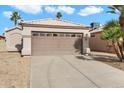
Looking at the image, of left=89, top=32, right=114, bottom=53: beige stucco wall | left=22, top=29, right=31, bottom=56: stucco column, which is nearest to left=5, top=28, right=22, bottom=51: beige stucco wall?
left=22, top=29, right=31, bottom=56: stucco column

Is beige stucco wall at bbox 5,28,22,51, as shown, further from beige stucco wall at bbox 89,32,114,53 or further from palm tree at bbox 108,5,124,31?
palm tree at bbox 108,5,124,31

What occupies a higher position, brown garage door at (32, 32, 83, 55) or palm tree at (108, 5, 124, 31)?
palm tree at (108, 5, 124, 31)

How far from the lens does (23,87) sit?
7.69 meters

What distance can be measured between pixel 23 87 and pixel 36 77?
1.84 metres

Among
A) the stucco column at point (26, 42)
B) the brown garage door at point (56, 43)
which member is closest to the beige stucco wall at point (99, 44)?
the brown garage door at point (56, 43)

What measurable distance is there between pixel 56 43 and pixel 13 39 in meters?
9.13

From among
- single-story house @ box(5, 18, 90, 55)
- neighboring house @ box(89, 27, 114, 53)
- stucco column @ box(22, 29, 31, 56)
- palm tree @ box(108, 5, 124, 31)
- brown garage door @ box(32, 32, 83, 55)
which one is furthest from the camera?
neighboring house @ box(89, 27, 114, 53)

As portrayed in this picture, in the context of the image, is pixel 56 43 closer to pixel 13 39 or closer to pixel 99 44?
pixel 99 44

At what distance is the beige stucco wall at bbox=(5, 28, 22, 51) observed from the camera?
26.3 meters

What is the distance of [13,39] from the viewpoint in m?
26.7

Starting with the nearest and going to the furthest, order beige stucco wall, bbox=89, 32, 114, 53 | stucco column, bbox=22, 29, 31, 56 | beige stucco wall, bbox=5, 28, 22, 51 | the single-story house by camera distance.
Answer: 1. stucco column, bbox=22, 29, 31, 56
2. the single-story house
3. beige stucco wall, bbox=89, 32, 114, 53
4. beige stucco wall, bbox=5, 28, 22, 51

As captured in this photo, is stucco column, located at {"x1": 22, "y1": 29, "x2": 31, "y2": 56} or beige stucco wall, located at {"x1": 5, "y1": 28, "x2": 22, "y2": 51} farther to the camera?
beige stucco wall, located at {"x1": 5, "y1": 28, "x2": 22, "y2": 51}
